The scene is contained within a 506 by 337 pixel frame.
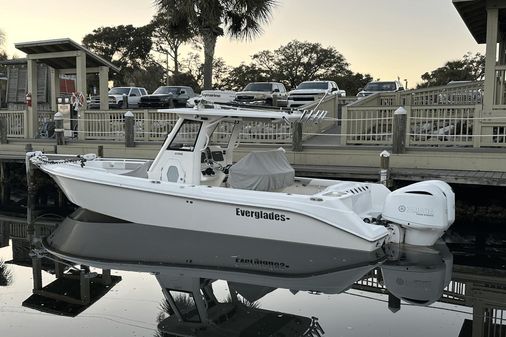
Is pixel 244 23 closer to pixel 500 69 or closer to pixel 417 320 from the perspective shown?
pixel 500 69

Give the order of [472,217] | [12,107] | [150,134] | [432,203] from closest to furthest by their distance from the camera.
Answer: [432,203] → [472,217] → [150,134] → [12,107]

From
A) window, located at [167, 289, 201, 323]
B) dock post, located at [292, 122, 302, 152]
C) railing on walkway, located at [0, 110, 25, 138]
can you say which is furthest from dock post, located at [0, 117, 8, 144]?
window, located at [167, 289, 201, 323]

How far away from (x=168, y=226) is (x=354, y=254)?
10.8 ft

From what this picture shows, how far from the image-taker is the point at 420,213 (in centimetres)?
828

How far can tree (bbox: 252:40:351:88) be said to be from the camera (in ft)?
181

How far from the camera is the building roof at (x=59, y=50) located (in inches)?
676

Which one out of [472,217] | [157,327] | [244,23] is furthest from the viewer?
[244,23]

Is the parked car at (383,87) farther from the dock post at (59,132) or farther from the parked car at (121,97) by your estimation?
the dock post at (59,132)

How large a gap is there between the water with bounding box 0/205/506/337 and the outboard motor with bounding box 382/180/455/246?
0.31 m

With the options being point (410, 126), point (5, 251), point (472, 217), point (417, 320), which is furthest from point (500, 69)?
point (5, 251)

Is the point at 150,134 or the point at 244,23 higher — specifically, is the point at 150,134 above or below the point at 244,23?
below

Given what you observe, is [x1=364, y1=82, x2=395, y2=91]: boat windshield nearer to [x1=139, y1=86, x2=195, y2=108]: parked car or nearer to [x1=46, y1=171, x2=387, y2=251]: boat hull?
[x1=139, y1=86, x2=195, y2=108]: parked car

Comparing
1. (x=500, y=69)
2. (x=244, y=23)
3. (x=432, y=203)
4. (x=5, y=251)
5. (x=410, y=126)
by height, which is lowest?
(x=5, y=251)

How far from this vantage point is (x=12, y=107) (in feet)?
73.1
